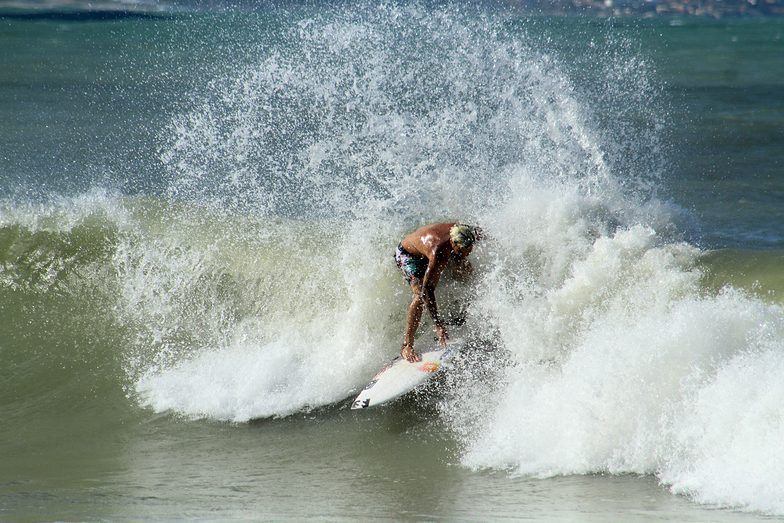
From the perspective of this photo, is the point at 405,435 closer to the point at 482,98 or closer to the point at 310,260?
the point at 310,260

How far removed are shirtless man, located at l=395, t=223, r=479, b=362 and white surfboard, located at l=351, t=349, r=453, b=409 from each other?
0.30ft

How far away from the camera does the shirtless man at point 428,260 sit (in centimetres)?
503

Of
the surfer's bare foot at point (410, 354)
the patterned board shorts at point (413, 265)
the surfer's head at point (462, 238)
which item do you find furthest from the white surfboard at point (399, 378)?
the surfer's head at point (462, 238)

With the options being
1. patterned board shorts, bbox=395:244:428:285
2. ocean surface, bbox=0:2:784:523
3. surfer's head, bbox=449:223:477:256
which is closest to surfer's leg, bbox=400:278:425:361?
patterned board shorts, bbox=395:244:428:285

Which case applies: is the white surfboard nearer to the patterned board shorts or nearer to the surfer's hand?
the surfer's hand

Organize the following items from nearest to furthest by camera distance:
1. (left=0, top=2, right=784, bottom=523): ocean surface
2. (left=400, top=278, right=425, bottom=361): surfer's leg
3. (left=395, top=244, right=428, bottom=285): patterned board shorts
Answer: 1. (left=0, top=2, right=784, bottom=523): ocean surface
2. (left=400, top=278, right=425, bottom=361): surfer's leg
3. (left=395, top=244, right=428, bottom=285): patterned board shorts

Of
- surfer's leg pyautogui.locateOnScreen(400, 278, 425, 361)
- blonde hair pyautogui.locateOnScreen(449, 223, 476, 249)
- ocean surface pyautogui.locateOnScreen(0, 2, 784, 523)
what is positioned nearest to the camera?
ocean surface pyautogui.locateOnScreen(0, 2, 784, 523)

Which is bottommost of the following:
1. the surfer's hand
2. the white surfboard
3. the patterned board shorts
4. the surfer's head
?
the white surfboard

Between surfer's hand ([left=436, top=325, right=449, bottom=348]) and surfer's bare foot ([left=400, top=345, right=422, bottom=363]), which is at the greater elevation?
surfer's hand ([left=436, top=325, right=449, bottom=348])

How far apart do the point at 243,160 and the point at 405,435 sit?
314 inches

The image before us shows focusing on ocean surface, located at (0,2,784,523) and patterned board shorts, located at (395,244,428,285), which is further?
patterned board shorts, located at (395,244,428,285)

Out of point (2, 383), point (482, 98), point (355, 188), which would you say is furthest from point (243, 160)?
point (2, 383)

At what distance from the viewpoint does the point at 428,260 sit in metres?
5.34

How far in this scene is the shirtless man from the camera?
5.03 meters
